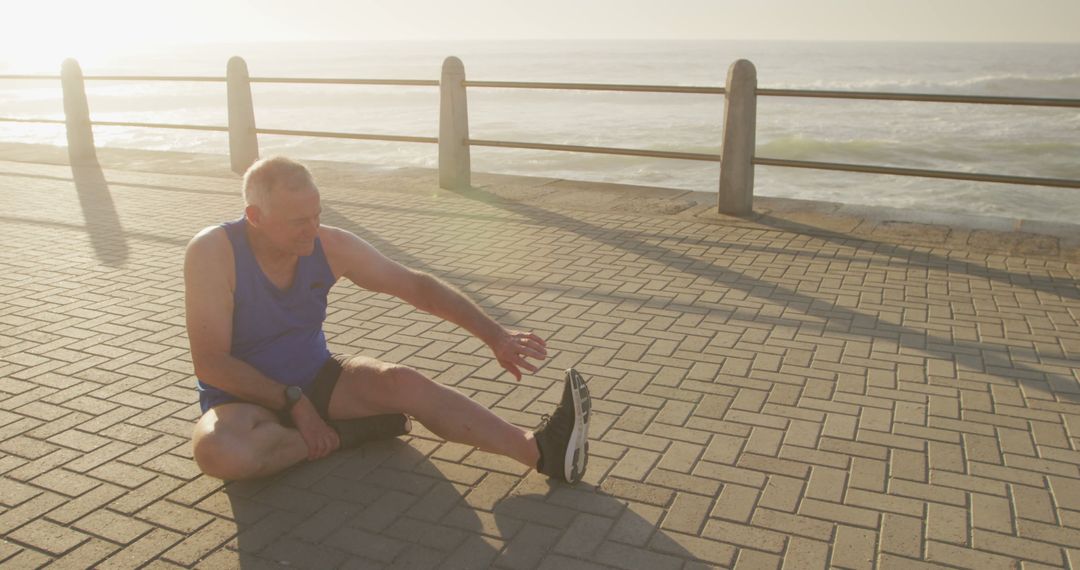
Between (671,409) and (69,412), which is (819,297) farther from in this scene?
(69,412)

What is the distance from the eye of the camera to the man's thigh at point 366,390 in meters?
3.70

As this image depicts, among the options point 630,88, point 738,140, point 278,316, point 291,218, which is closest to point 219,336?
point 278,316

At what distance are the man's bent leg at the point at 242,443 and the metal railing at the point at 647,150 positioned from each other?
5.15 m

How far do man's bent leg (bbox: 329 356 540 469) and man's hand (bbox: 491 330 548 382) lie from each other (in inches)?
10.1

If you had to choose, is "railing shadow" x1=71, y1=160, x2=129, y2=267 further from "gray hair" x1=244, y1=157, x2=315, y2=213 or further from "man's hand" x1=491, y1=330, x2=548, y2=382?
"man's hand" x1=491, y1=330, x2=548, y2=382

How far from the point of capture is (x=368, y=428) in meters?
3.82

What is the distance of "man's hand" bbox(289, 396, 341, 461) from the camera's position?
137 inches

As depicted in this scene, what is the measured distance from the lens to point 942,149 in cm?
2614

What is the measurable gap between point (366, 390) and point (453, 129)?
6340 mm

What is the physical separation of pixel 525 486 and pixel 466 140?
21.7 feet

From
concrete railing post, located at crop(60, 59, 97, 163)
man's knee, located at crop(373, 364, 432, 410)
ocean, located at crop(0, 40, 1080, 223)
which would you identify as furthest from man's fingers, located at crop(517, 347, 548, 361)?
concrete railing post, located at crop(60, 59, 97, 163)

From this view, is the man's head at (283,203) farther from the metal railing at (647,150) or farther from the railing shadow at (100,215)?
the metal railing at (647,150)

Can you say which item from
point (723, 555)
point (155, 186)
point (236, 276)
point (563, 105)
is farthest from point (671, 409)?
point (563, 105)

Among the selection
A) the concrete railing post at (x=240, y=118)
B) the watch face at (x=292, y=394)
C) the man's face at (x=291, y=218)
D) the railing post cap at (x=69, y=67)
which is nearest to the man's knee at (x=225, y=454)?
the watch face at (x=292, y=394)
